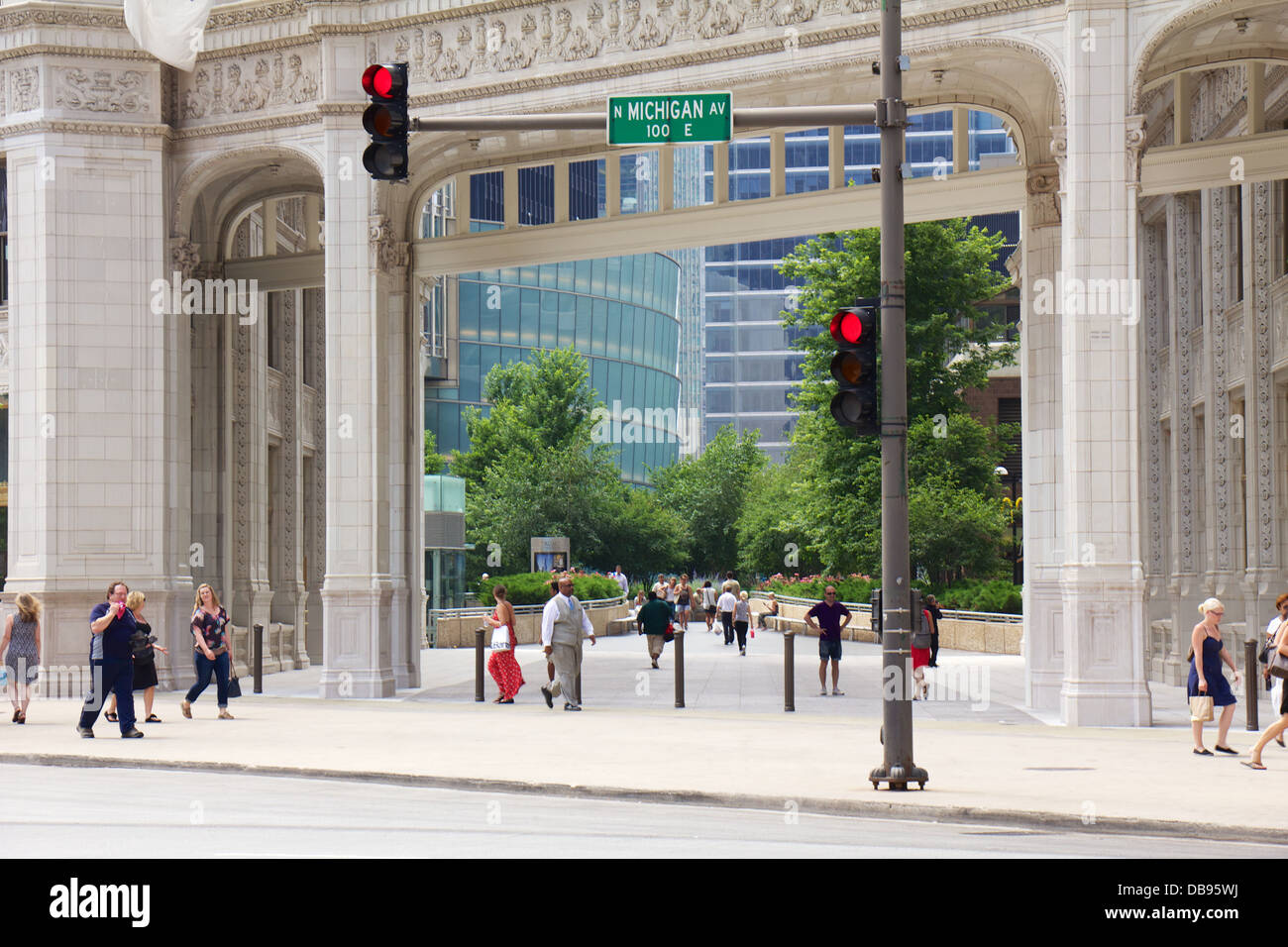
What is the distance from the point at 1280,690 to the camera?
15.3m

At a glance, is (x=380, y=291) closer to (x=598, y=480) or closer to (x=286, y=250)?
(x=286, y=250)

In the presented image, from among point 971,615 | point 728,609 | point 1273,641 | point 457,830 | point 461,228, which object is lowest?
point 971,615

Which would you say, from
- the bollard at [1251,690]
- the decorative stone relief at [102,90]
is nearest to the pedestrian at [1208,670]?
the bollard at [1251,690]

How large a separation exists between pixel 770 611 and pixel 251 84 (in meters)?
41.6

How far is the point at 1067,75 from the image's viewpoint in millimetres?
20156

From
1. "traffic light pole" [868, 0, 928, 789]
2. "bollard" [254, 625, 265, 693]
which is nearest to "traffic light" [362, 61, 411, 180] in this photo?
"traffic light pole" [868, 0, 928, 789]

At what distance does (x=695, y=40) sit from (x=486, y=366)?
7018 cm

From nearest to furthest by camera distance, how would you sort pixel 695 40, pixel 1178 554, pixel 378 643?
1. pixel 695 40
2. pixel 378 643
3. pixel 1178 554

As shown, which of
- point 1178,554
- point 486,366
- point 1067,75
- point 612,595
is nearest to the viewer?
point 1067,75

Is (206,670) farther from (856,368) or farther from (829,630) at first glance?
(856,368)

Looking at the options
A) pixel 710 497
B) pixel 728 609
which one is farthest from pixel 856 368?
pixel 710 497

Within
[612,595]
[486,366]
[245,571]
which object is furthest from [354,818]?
[486,366]

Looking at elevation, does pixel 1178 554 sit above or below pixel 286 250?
below

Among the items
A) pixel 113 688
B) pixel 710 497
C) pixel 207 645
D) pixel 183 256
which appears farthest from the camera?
pixel 710 497
